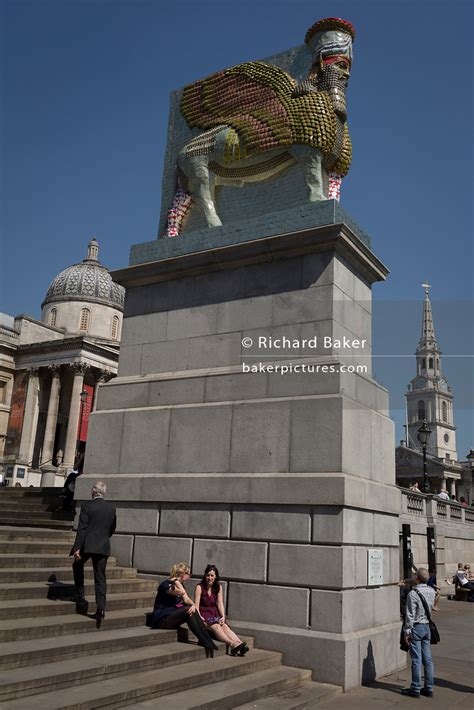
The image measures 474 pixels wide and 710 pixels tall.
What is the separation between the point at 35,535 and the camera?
35.6 feet

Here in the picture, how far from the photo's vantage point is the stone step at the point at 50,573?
8.80m

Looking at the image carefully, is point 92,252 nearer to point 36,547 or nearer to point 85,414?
point 85,414

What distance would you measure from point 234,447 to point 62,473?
1948 inches

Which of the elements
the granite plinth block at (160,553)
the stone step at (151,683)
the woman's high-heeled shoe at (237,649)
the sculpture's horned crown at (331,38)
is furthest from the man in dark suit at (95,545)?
the sculpture's horned crown at (331,38)

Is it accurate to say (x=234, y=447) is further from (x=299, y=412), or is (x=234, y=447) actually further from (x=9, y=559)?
(x=9, y=559)

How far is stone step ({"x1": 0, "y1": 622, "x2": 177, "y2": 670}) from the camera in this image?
21.4ft

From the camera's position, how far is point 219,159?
1245 centimetres

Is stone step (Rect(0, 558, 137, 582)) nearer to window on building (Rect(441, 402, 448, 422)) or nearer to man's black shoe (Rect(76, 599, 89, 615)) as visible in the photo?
man's black shoe (Rect(76, 599, 89, 615))

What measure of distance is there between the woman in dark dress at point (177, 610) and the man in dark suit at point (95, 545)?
0.87 metres

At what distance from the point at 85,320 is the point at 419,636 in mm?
80863

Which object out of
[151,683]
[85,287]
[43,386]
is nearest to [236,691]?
[151,683]

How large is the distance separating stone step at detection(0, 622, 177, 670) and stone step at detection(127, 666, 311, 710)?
3.68 ft

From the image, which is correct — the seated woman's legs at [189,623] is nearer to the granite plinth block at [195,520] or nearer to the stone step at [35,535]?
the granite plinth block at [195,520]

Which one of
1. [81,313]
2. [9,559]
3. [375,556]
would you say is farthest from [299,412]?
[81,313]
